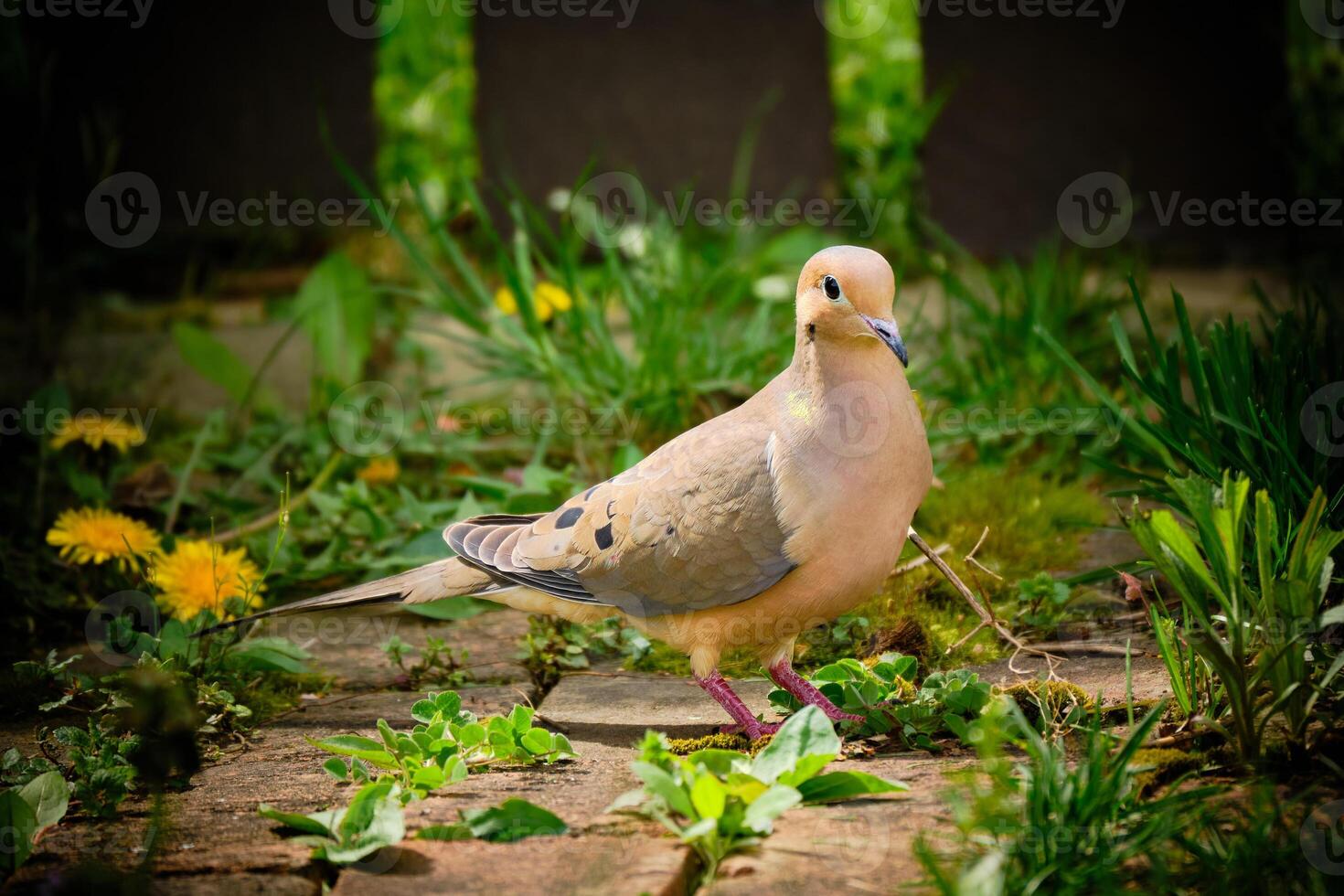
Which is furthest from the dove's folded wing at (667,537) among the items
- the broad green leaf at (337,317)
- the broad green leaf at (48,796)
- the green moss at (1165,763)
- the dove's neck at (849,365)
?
the broad green leaf at (337,317)

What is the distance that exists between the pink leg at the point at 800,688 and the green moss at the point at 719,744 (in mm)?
134

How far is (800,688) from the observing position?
2619 mm

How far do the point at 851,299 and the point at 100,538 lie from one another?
2.17 m

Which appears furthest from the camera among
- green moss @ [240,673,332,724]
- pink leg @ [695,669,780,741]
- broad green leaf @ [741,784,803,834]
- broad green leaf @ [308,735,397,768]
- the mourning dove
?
green moss @ [240,673,332,724]

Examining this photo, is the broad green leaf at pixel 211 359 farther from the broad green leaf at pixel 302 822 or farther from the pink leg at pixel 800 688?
the broad green leaf at pixel 302 822

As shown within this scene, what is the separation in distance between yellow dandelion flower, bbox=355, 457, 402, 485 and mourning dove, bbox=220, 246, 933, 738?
133cm

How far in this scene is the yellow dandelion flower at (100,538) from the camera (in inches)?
129

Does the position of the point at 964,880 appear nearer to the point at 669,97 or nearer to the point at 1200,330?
the point at 1200,330

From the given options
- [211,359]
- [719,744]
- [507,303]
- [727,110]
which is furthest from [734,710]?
[727,110]

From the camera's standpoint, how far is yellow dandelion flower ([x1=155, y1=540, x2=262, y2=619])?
3.05 m

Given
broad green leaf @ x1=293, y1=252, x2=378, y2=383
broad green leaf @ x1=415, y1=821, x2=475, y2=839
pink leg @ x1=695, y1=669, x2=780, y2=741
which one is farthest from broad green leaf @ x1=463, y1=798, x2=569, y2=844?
broad green leaf @ x1=293, y1=252, x2=378, y2=383

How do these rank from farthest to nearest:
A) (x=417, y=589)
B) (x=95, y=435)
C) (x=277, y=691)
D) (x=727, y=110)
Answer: (x=727, y=110)
(x=95, y=435)
(x=277, y=691)
(x=417, y=589)

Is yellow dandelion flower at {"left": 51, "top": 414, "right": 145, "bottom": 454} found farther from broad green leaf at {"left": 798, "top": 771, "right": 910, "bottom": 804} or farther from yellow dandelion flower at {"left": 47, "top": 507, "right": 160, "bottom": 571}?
broad green leaf at {"left": 798, "top": 771, "right": 910, "bottom": 804}

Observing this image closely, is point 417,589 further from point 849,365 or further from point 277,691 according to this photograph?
point 849,365
